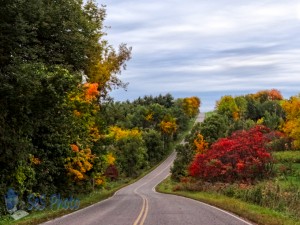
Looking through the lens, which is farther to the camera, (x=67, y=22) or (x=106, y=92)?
(x=106, y=92)

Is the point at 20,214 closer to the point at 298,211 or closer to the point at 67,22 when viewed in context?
the point at 67,22

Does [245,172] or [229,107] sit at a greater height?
[229,107]

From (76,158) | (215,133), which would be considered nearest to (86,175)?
(76,158)

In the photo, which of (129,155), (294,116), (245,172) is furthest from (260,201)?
(129,155)

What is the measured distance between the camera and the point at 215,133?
8469cm

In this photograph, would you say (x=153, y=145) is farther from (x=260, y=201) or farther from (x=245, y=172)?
(x=260, y=201)

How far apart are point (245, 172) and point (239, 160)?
1205 millimetres

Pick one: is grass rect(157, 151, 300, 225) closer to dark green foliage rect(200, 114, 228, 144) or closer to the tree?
dark green foliage rect(200, 114, 228, 144)

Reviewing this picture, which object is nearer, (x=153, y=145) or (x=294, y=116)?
(x=294, y=116)

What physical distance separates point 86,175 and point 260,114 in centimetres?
13524

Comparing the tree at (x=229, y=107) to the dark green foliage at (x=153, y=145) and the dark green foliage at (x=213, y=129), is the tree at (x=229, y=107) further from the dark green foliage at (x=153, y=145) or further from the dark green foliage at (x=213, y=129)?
the dark green foliage at (x=213, y=129)

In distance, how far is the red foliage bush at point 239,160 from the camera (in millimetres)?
40312

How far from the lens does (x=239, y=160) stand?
40.4 m

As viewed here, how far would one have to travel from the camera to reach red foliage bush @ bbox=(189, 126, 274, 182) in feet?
132
